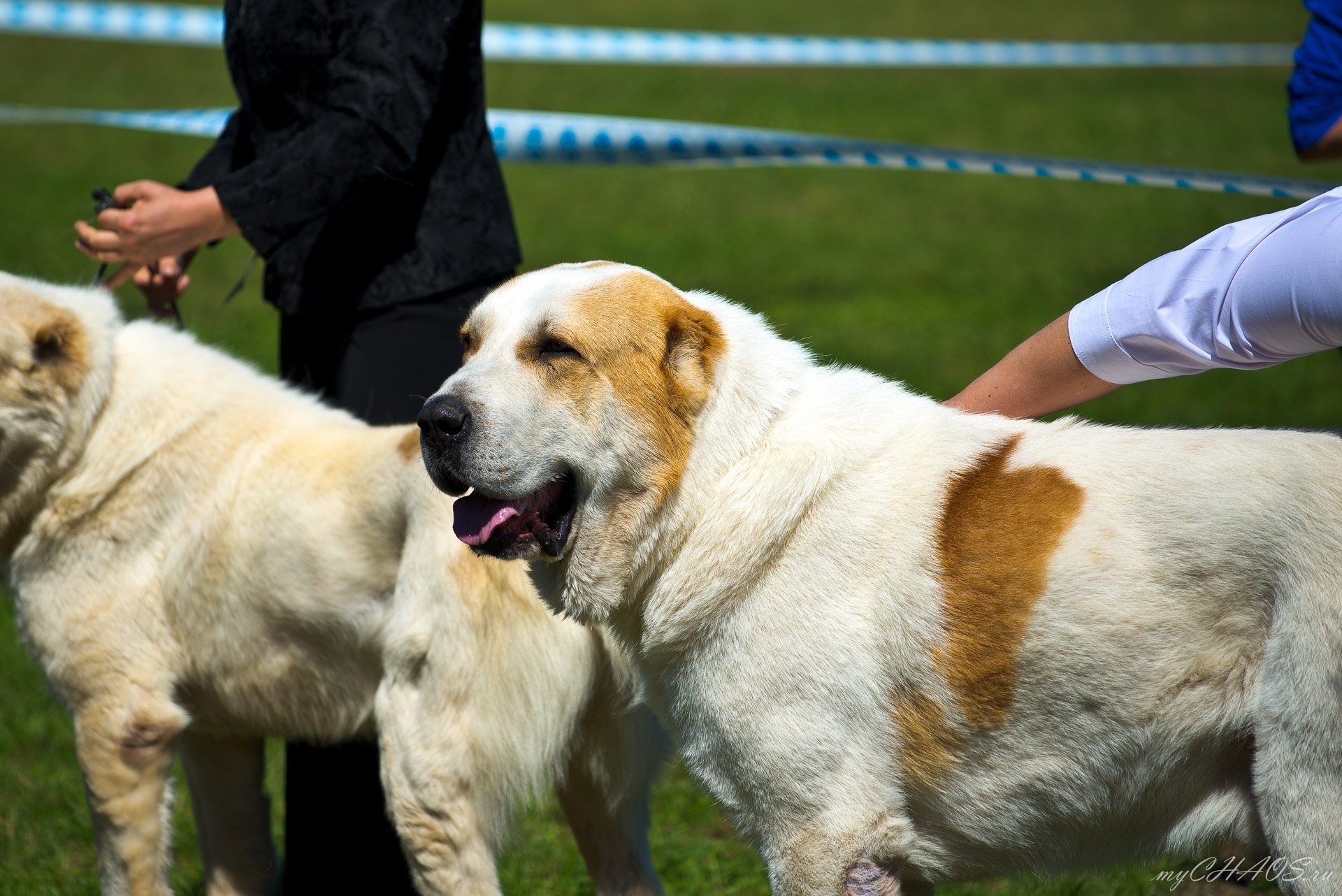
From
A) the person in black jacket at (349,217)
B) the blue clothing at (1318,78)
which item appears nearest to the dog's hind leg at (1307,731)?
the blue clothing at (1318,78)

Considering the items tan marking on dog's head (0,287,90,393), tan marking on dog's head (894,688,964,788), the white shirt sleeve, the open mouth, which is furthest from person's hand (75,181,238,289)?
the white shirt sleeve

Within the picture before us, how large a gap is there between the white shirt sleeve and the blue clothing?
1.26 metres

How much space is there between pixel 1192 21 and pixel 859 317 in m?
17.9

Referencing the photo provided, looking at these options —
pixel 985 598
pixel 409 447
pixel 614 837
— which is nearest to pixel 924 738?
pixel 985 598

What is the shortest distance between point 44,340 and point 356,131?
3.45 ft

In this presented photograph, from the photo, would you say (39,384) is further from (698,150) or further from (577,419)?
(698,150)

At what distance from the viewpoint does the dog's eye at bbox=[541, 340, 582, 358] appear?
241 cm

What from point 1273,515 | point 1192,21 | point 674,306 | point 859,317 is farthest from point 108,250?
point 1192,21

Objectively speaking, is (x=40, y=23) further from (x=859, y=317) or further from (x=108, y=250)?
(x=108, y=250)

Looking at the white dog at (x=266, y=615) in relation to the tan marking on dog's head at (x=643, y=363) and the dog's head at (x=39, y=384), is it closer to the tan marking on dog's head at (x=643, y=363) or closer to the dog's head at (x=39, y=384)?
the dog's head at (x=39, y=384)

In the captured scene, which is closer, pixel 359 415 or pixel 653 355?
pixel 653 355

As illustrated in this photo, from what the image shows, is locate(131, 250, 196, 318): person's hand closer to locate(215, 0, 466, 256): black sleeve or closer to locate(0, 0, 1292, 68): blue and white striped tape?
locate(215, 0, 466, 256): black sleeve

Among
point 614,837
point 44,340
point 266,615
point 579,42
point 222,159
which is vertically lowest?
point 614,837

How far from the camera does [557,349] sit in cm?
242
